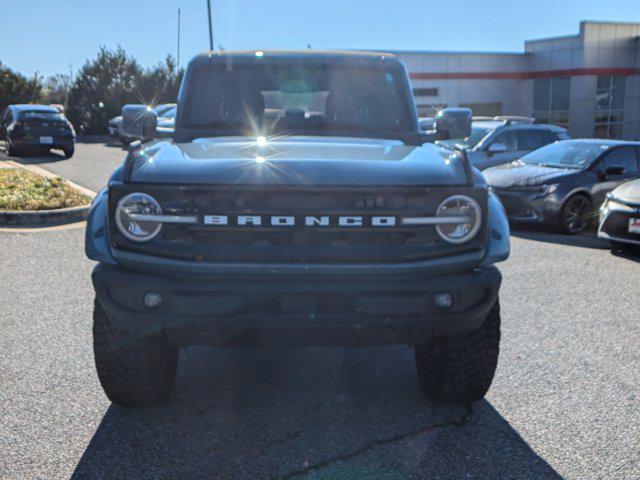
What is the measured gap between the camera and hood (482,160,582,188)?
34.2 feet

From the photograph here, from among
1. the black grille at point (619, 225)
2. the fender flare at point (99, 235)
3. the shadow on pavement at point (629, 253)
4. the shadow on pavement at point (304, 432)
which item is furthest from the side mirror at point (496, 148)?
the fender flare at point (99, 235)

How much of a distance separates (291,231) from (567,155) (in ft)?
29.7

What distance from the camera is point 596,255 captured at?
28.0 feet

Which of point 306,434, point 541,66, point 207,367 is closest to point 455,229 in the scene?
point 306,434

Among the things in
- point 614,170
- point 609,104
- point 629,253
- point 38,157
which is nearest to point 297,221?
point 629,253

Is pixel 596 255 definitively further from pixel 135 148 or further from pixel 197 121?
pixel 135 148

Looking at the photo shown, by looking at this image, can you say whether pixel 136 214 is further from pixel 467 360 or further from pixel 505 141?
pixel 505 141

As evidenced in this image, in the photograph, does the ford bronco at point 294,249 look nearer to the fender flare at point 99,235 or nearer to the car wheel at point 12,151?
the fender flare at point 99,235

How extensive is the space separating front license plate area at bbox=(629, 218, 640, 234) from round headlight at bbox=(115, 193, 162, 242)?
6.47 metres

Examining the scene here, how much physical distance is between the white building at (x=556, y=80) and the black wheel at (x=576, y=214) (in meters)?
24.7

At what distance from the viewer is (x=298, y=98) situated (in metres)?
4.67

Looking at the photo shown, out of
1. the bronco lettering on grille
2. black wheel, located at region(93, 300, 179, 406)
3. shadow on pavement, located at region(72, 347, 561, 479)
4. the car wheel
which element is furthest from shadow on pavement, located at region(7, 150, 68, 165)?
the bronco lettering on grille

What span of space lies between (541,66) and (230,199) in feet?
119

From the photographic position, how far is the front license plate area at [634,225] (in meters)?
8.05
